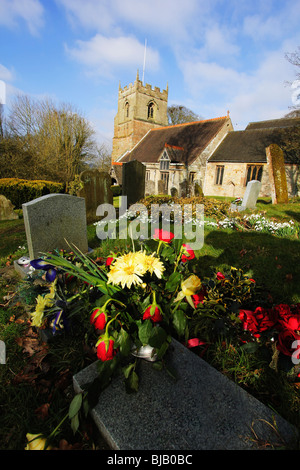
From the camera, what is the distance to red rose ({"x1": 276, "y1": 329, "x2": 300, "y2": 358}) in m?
1.54

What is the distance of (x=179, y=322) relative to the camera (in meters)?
1.49

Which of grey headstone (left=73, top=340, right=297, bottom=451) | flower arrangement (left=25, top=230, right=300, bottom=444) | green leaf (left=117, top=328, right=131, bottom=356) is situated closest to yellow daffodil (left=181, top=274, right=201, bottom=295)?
flower arrangement (left=25, top=230, right=300, bottom=444)

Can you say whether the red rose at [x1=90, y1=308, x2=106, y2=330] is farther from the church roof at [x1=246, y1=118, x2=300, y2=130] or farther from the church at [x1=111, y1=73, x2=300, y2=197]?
the church roof at [x1=246, y1=118, x2=300, y2=130]

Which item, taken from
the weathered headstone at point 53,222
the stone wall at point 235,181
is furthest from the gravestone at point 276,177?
the stone wall at point 235,181

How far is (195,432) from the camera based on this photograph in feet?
4.00

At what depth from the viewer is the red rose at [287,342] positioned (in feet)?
5.04

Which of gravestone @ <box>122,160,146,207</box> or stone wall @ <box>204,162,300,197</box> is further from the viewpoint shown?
stone wall @ <box>204,162,300,197</box>

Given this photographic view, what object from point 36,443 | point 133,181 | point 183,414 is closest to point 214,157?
point 133,181

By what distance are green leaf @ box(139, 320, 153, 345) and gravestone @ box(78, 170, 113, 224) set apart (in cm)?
620

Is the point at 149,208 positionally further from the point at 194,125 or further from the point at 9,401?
the point at 194,125

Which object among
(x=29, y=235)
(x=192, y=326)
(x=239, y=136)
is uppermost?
(x=239, y=136)

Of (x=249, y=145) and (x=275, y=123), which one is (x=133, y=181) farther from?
(x=275, y=123)

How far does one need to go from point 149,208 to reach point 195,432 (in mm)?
7223
